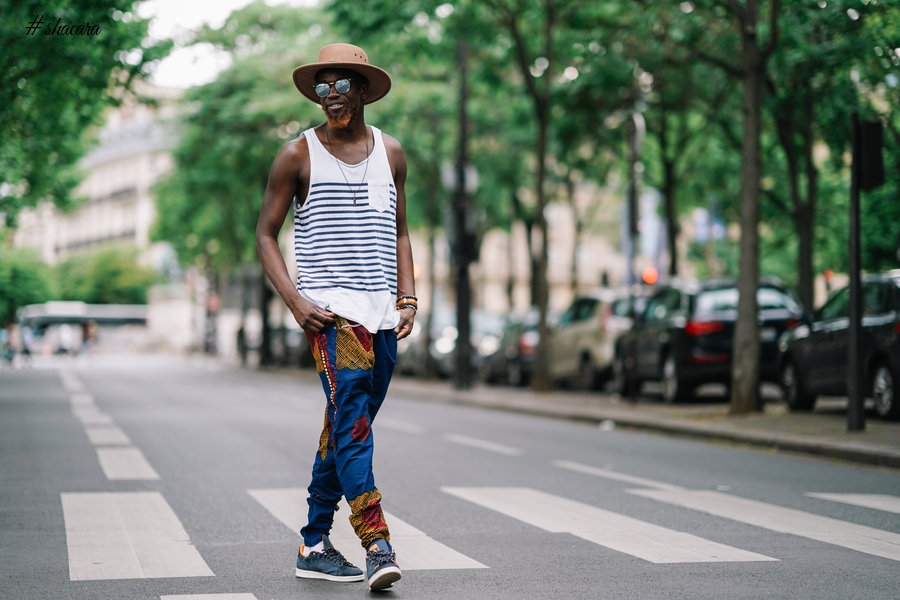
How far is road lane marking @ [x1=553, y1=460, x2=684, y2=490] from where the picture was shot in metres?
10.5

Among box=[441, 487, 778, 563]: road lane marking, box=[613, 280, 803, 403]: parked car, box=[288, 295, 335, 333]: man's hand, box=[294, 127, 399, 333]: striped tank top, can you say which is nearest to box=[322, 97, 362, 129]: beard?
box=[294, 127, 399, 333]: striped tank top

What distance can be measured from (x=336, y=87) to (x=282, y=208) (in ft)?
1.76

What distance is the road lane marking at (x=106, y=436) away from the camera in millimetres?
13586

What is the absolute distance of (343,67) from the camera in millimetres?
5906

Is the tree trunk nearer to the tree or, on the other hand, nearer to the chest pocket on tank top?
the tree

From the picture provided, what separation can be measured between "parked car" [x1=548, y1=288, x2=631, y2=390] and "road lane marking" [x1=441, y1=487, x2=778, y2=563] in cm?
1483

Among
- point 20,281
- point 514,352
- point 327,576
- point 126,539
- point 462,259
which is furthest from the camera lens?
point 20,281

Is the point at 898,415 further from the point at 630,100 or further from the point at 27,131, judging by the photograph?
the point at 27,131

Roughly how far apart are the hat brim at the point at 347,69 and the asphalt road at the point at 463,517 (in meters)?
2.02

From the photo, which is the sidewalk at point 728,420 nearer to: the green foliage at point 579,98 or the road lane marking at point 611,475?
the road lane marking at point 611,475

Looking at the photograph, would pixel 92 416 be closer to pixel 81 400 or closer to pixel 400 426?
pixel 400 426

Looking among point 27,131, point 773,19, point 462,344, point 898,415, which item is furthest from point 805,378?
point 27,131

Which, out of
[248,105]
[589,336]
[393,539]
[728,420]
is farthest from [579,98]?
[393,539]

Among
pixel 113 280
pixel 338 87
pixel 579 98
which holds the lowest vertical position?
pixel 338 87
